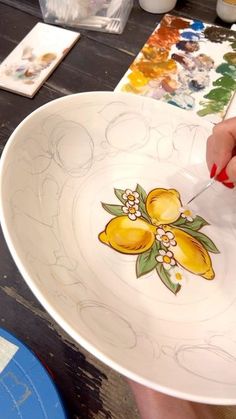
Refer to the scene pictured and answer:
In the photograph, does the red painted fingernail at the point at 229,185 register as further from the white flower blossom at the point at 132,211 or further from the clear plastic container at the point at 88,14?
the clear plastic container at the point at 88,14

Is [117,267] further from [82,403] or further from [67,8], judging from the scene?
[67,8]

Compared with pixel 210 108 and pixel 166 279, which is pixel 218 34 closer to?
pixel 210 108

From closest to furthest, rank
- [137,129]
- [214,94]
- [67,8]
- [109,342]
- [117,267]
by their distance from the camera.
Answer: [109,342]
[117,267]
[137,129]
[214,94]
[67,8]

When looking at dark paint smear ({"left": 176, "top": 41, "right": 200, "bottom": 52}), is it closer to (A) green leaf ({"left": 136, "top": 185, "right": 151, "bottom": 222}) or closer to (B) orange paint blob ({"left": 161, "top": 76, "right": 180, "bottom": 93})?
(B) orange paint blob ({"left": 161, "top": 76, "right": 180, "bottom": 93})

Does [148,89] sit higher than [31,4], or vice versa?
[31,4]

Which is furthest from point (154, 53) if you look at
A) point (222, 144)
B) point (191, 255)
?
point (191, 255)

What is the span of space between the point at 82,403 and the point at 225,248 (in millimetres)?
272

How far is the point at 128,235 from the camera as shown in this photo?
0.53 metres

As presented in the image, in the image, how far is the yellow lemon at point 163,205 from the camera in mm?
559

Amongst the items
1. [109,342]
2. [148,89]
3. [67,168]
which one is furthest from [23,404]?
[148,89]

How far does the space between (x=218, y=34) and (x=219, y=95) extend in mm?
217

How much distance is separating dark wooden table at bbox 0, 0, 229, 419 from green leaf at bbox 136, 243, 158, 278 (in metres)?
0.12

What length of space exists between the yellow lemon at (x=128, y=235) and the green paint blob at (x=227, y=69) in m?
0.40

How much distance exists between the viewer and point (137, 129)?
0.61m
